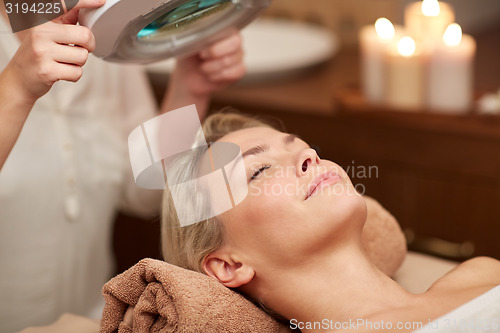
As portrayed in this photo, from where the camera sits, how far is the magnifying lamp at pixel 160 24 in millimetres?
714

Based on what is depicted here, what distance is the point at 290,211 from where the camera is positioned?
0.77 metres

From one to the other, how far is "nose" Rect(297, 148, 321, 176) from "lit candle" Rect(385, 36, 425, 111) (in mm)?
581

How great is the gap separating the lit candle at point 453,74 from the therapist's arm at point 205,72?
0.48m

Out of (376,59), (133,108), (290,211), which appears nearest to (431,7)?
(376,59)

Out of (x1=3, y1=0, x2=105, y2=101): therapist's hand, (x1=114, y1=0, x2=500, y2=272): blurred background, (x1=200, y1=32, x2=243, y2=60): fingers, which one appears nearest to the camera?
(x1=3, y1=0, x2=105, y2=101): therapist's hand

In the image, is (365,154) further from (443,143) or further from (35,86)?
(35,86)

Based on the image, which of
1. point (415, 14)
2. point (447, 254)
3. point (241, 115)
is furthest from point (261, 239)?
point (415, 14)

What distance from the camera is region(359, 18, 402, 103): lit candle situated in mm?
1384

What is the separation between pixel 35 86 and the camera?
70cm

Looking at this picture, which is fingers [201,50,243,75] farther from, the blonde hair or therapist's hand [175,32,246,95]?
the blonde hair

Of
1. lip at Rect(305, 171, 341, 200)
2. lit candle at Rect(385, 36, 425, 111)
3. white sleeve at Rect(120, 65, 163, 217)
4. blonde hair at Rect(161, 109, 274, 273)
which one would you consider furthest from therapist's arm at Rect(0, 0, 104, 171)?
lit candle at Rect(385, 36, 425, 111)

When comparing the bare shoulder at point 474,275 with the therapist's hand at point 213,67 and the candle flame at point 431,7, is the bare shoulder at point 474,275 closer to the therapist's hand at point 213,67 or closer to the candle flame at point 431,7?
the therapist's hand at point 213,67

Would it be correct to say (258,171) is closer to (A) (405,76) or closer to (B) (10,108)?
(B) (10,108)

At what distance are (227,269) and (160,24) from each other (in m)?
0.32
